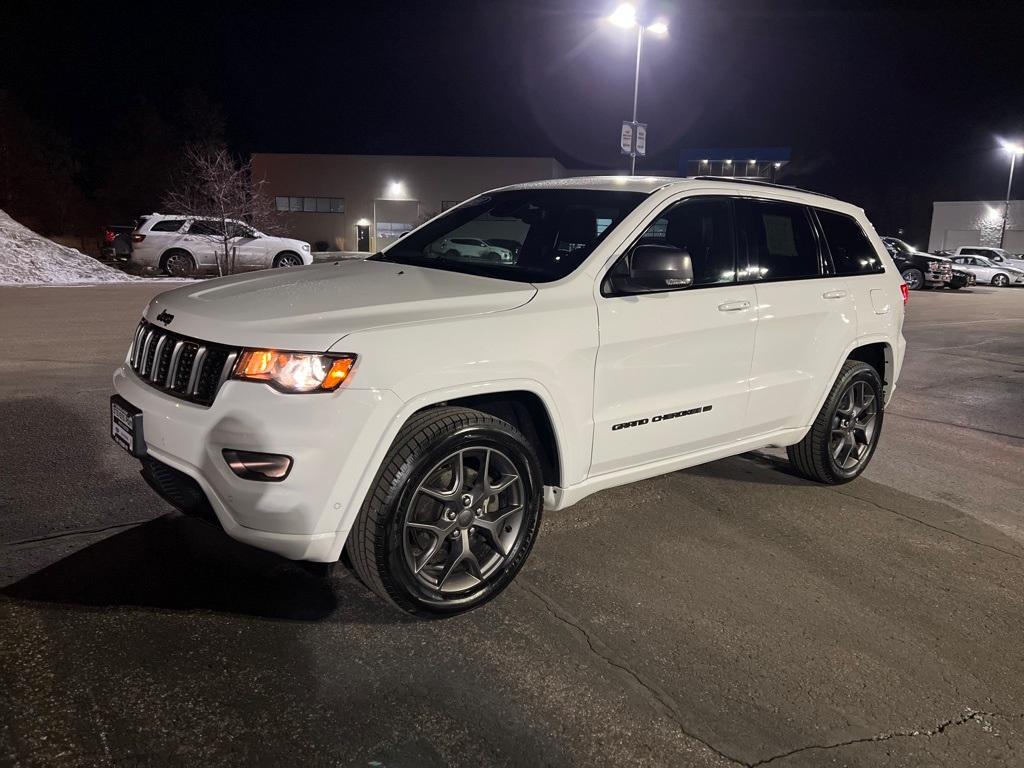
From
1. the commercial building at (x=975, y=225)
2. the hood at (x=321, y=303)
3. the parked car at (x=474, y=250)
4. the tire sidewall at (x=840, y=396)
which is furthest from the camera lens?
the commercial building at (x=975, y=225)

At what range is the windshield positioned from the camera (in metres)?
3.91

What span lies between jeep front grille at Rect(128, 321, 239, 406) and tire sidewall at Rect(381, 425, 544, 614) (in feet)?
2.57

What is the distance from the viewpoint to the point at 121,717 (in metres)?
2.57

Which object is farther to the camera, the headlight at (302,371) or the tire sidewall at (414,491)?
the tire sidewall at (414,491)

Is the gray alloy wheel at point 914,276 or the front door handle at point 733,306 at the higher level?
the gray alloy wheel at point 914,276

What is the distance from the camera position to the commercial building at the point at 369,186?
1928 inches

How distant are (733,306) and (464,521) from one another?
6.07 ft

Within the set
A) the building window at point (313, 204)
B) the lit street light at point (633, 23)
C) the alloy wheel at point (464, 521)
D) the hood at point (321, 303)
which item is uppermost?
the lit street light at point (633, 23)

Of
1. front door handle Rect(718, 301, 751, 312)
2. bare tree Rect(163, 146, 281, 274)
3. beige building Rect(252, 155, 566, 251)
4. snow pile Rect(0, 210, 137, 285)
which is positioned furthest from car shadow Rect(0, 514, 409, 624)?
beige building Rect(252, 155, 566, 251)

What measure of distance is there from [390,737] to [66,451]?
149 inches

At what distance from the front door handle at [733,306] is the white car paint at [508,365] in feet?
0.05

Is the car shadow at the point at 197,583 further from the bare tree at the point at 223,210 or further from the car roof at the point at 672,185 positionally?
the bare tree at the point at 223,210

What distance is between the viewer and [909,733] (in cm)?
269

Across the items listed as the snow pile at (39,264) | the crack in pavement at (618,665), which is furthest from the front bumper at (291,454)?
the snow pile at (39,264)
